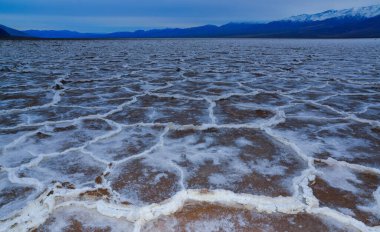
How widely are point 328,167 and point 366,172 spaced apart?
0.19 m

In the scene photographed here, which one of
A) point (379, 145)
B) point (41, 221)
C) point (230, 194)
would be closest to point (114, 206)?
point (41, 221)

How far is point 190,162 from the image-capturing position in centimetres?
184

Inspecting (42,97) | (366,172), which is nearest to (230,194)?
(366,172)

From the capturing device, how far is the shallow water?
4.34ft

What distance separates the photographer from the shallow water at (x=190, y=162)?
1324 mm

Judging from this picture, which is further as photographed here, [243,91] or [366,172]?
[243,91]

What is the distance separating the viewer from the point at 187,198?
4.78 ft

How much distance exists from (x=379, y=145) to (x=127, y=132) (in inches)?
68.5

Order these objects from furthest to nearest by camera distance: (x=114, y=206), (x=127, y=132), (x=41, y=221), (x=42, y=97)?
(x=42, y=97), (x=127, y=132), (x=114, y=206), (x=41, y=221)

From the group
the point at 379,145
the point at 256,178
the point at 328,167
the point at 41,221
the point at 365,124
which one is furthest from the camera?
the point at 365,124

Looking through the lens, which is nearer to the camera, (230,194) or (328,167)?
(230,194)

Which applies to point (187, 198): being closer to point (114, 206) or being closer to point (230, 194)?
point (230, 194)

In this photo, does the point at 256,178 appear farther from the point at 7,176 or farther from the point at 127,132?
the point at 7,176

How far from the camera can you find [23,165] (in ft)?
5.89
